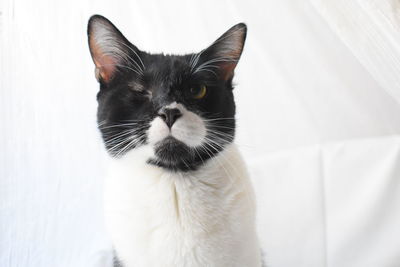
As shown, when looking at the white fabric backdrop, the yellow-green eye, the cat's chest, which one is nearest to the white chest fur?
the cat's chest

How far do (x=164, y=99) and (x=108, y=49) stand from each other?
0.66 feet

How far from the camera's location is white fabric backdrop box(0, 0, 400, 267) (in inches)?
49.6

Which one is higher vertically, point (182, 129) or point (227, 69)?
point (227, 69)

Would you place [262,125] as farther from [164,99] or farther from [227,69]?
[164,99]

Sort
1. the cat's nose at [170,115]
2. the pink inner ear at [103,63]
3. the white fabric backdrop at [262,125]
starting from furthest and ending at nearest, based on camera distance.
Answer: the white fabric backdrop at [262,125], the pink inner ear at [103,63], the cat's nose at [170,115]

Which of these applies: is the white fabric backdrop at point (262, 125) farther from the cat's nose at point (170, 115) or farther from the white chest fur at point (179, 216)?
the cat's nose at point (170, 115)

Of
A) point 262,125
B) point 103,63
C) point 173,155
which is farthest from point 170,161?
point 262,125

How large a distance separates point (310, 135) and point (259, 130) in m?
0.19

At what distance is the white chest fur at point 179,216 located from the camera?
0.96m

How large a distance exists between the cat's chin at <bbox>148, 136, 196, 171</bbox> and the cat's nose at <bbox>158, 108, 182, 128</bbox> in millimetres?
36

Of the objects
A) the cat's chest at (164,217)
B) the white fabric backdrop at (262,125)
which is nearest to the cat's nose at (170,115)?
the cat's chest at (164,217)

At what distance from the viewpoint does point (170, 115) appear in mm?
905

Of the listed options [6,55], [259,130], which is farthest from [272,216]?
[6,55]

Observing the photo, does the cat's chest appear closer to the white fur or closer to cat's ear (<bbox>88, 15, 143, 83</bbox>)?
the white fur
